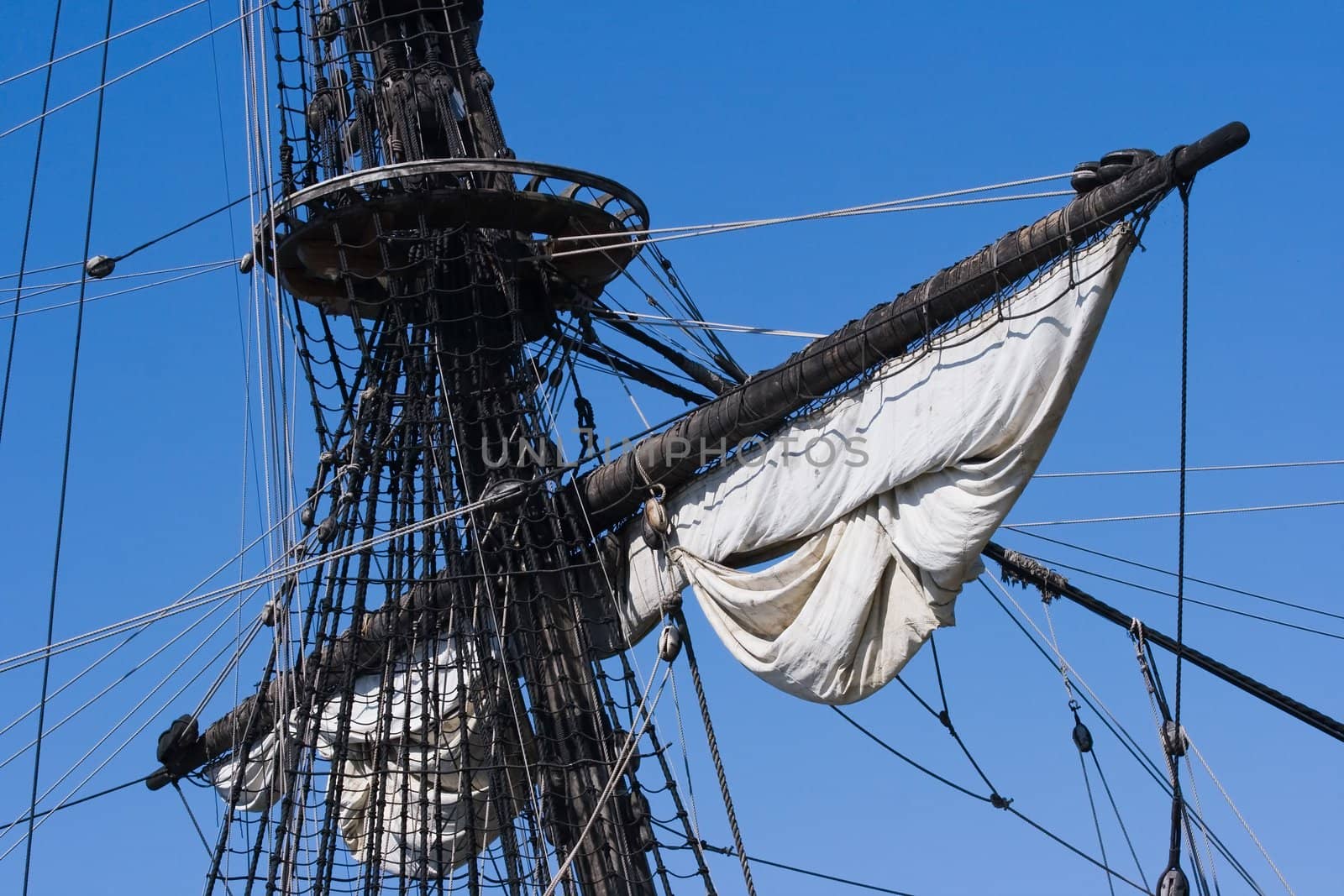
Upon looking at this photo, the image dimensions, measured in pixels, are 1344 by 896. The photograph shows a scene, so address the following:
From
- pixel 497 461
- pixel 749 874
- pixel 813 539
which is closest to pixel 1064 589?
pixel 813 539

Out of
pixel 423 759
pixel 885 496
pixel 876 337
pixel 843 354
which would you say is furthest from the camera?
pixel 423 759

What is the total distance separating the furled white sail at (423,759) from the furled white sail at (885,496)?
1.60 metres

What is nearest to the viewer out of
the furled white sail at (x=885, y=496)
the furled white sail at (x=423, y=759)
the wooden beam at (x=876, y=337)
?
the wooden beam at (x=876, y=337)

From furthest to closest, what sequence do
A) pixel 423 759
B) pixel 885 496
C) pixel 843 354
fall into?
pixel 423 759 → pixel 843 354 → pixel 885 496

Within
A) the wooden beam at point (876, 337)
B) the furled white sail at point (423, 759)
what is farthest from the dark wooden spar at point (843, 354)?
the furled white sail at point (423, 759)

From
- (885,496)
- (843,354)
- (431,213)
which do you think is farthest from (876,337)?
(431,213)

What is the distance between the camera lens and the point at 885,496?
14.5m

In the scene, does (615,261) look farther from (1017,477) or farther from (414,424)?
(1017,477)

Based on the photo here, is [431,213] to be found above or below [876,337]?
above

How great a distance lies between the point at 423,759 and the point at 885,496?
12.1 ft

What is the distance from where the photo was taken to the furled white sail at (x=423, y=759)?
602 inches

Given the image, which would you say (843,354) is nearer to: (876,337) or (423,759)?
(876,337)

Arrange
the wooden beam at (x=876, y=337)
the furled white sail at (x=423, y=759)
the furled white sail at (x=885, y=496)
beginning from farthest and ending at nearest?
1. the furled white sail at (x=423, y=759)
2. the furled white sail at (x=885, y=496)
3. the wooden beam at (x=876, y=337)

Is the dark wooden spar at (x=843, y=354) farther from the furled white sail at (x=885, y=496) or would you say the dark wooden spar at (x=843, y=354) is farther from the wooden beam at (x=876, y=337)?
the furled white sail at (x=885, y=496)
